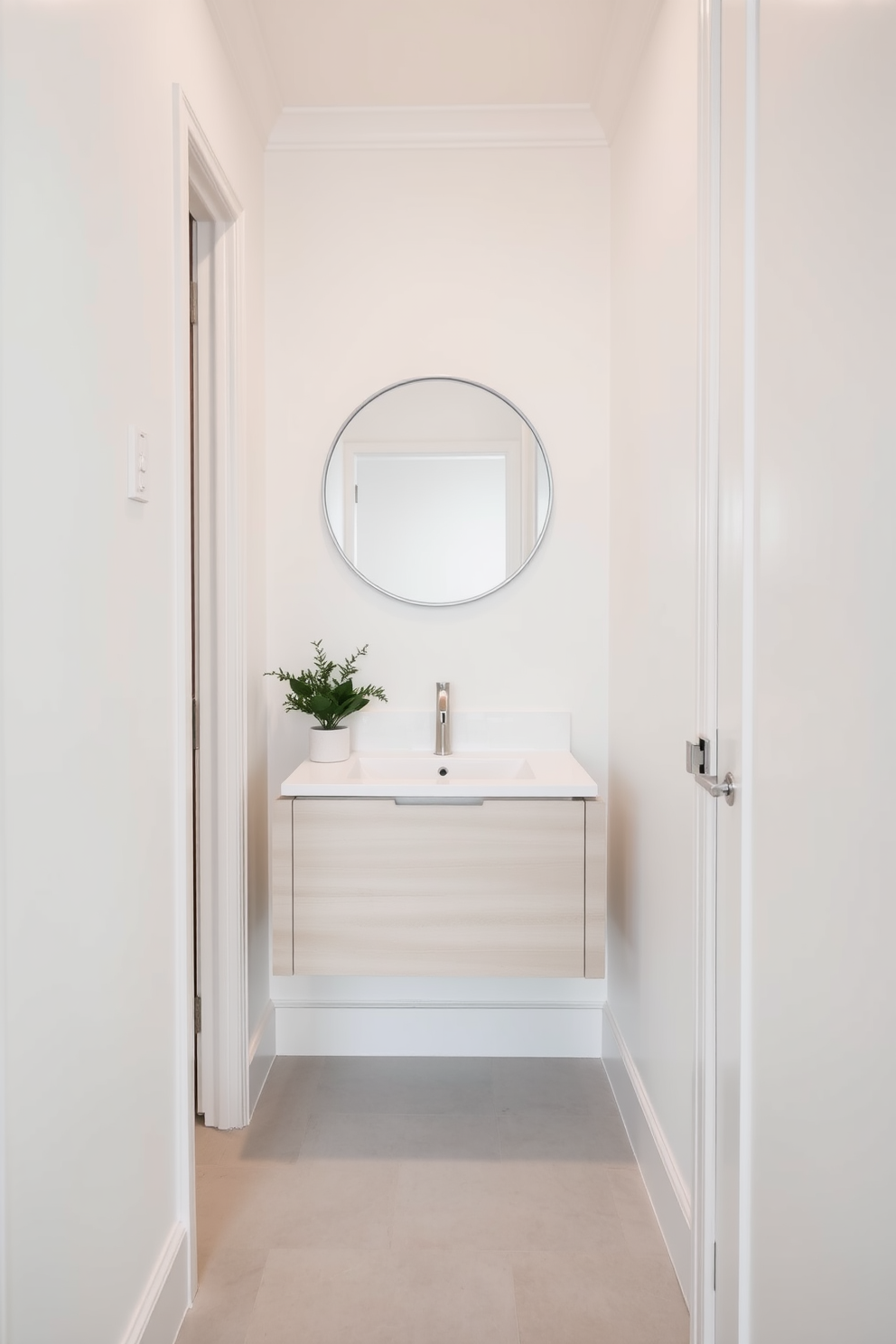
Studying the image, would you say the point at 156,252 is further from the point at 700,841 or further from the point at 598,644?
the point at 598,644

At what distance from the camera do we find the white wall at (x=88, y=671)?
3.04 feet

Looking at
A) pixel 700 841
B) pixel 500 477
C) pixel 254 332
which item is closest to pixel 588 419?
pixel 500 477

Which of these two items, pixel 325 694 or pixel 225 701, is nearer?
pixel 225 701

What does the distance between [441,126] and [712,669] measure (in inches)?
73.4

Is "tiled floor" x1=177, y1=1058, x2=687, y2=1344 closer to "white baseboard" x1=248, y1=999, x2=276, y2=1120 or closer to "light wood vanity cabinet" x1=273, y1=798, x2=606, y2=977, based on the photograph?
"white baseboard" x1=248, y1=999, x2=276, y2=1120

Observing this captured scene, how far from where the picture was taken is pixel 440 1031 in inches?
94.6

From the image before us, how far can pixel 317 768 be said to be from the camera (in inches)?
85.8

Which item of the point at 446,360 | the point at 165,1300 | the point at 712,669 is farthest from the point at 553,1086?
the point at 446,360

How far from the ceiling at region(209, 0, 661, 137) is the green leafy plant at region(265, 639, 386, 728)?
1432 millimetres

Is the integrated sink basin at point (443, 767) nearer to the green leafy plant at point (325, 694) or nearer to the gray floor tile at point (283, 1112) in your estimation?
the green leafy plant at point (325, 694)

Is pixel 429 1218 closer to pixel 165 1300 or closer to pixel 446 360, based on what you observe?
pixel 165 1300

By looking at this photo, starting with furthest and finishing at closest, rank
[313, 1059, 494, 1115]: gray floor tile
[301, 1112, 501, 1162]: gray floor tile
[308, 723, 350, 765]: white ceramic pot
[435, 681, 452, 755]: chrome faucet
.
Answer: [435, 681, 452, 755]: chrome faucet < [308, 723, 350, 765]: white ceramic pot < [313, 1059, 494, 1115]: gray floor tile < [301, 1112, 501, 1162]: gray floor tile

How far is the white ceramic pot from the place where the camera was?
226 cm

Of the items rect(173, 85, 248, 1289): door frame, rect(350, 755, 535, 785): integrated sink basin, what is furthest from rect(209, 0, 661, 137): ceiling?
rect(350, 755, 535, 785): integrated sink basin
